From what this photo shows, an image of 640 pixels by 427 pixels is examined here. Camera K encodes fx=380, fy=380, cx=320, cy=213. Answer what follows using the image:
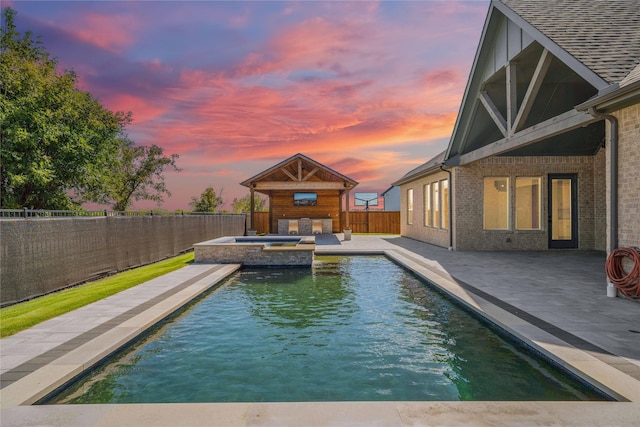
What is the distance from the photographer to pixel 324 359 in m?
4.37

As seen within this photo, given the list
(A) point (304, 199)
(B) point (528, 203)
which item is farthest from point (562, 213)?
(A) point (304, 199)

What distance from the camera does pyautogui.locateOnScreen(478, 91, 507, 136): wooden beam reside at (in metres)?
9.71

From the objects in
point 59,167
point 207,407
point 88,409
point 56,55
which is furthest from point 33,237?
point 56,55

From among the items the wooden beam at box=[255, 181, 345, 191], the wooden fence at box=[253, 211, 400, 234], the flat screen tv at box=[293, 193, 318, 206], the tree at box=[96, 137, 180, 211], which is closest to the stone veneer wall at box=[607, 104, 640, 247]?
the wooden beam at box=[255, 181, 345, 191]

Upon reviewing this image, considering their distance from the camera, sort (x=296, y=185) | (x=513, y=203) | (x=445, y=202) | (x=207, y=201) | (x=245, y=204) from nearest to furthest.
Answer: (x=513, y=203) → (x=445, y=202) → (x=296, y=185) → (x=207, y=201) → (x=245, y=204)

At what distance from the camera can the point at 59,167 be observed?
17.1 metres

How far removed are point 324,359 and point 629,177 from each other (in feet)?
18.8

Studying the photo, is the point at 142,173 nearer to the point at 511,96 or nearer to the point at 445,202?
the point at 445,202

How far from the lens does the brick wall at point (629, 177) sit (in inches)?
236

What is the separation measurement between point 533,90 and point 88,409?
9267 mm

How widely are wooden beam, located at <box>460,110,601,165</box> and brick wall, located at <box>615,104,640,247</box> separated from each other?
0.48 meters

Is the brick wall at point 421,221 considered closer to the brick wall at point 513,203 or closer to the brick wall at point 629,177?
the brick wall at point 513,203

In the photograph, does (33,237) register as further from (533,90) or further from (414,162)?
(414,162)

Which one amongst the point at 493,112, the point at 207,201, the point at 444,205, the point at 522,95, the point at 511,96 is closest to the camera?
the point at 511,96
